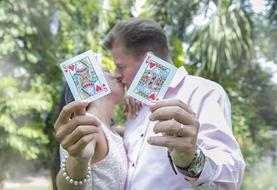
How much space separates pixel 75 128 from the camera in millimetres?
690

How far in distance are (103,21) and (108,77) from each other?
2.52 meters

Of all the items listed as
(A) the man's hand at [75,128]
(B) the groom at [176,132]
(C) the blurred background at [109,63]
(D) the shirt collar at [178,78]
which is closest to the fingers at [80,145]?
(A) the man's hand at [75,128]

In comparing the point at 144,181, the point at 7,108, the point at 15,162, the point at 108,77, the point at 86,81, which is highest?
the point at 86,81

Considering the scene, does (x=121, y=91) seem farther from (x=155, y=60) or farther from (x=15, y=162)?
(x=15, y=162)

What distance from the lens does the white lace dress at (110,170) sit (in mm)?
847

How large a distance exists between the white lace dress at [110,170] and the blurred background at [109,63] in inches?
78.9

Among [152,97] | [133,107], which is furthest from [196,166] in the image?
[133,107]

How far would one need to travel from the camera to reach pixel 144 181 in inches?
32.7

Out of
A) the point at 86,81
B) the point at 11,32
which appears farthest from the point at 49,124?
the point at 86,81

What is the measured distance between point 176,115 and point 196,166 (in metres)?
0.10

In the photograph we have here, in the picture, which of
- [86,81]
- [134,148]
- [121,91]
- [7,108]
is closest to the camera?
[86,81]

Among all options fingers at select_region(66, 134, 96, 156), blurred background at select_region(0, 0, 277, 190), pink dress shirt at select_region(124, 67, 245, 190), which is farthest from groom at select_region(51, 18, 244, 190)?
blurred background at select_region(0, 0, 277, 190)

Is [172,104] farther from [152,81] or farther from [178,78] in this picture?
[178,78]

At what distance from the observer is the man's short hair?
0.99m
